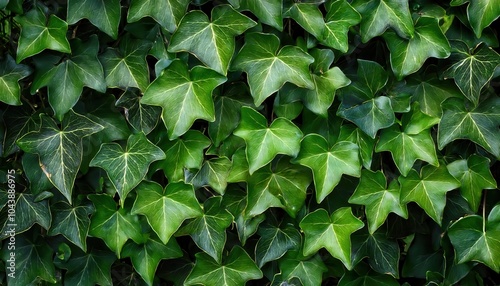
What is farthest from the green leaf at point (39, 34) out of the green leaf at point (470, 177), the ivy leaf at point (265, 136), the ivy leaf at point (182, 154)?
the green leaf at point (470, 177)

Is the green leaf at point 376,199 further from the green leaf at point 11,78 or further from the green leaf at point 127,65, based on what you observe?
the green leaf at point 11,78

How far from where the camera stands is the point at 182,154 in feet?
4.86

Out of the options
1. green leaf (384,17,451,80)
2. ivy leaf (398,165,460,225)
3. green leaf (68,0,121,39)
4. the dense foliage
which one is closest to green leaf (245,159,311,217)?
the dense foliage

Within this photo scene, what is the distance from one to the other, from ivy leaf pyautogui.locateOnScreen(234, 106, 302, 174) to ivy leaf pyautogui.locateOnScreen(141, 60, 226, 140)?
89mm

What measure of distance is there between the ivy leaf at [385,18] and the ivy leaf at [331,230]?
0.42 metres

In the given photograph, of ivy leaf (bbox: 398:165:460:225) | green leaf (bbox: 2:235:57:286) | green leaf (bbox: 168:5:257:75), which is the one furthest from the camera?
green leaf (bbox: 2:235:57:286)

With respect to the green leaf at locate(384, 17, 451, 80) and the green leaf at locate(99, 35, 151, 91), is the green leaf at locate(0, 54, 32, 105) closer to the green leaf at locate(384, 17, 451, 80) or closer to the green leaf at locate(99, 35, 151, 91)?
the green leaf at locate(99, 35, 151, 91)

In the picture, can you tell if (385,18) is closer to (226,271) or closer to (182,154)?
(182,154)

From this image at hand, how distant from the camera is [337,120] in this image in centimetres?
151

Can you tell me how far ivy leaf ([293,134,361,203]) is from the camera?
1.40 meters

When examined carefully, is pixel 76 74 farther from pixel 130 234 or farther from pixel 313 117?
pixel 313 117

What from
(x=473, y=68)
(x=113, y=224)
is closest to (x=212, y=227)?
(x=113, y=224)

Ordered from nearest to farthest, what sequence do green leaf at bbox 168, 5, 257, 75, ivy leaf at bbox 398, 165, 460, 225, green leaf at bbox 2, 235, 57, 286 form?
1. green leaf at bbox 168, 5, 257, 75
2. ivy leaf at bbox 398, 165, 460, 225
3. green leaf at bbox 2, 235, 57, 286

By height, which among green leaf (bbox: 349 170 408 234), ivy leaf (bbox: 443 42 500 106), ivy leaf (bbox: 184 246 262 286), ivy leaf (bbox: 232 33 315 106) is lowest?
ivy leaf (bbox: 184 246 262 286)
